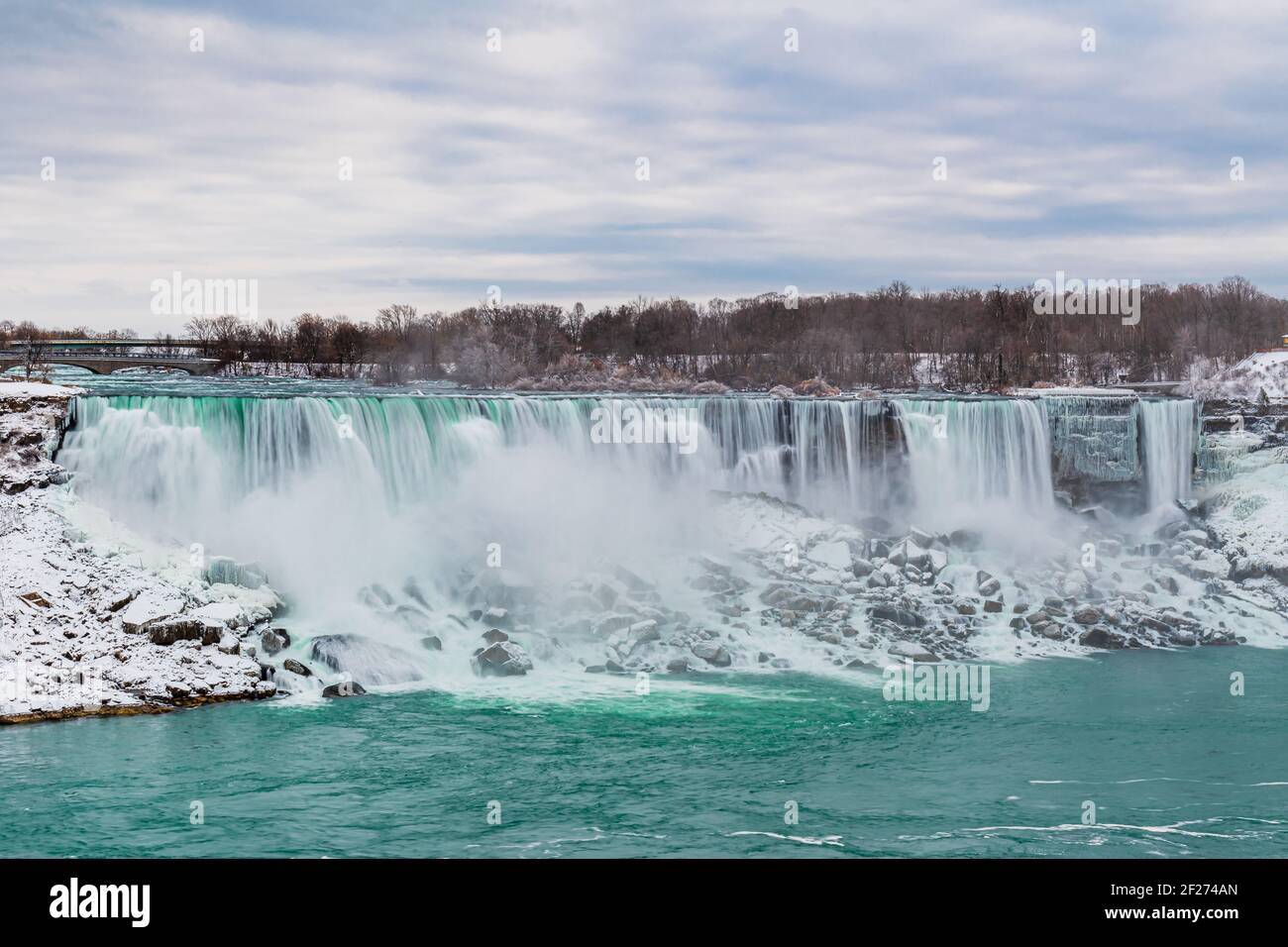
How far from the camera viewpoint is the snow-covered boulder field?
72.1ft

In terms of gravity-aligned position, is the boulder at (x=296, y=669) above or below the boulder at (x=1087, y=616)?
above

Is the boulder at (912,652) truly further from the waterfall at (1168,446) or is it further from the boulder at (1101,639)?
the waterfall at (1168,446)

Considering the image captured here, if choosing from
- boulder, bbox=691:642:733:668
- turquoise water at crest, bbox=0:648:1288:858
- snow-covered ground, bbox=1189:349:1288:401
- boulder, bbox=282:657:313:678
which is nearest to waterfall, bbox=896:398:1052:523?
boulder, bbox=691:642:733:668

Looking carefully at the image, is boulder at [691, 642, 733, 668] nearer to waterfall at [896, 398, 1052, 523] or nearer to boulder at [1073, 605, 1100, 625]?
boulder at [1073, 605, 1100, 625]

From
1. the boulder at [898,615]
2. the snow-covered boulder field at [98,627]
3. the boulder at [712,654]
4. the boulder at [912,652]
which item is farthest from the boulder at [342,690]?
the boulder at [898,615]

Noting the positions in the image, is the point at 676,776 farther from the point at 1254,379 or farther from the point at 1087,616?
the point at 1254,379

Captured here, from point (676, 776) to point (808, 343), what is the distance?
7109cm

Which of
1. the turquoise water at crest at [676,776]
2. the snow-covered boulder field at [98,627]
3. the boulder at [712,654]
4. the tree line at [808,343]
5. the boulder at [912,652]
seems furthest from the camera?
the tree line at [808,343]

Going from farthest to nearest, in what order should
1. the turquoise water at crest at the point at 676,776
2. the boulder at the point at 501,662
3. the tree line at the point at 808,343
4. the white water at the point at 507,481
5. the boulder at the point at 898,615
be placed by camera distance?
the tree line at the point at 808,343, the white water at the point at 507,481, the boulder at the point at 898,615, the boulder at the point at 501,662, the turquoise water at crest at the point at 676,776

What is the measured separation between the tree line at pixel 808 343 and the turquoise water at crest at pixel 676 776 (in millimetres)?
54787

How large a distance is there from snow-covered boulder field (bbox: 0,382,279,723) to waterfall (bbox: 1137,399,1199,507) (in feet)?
90.0

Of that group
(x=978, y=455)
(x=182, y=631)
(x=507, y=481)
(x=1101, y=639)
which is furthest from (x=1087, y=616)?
(x=182, y=631)

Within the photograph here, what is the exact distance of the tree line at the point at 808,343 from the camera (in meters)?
79.9
